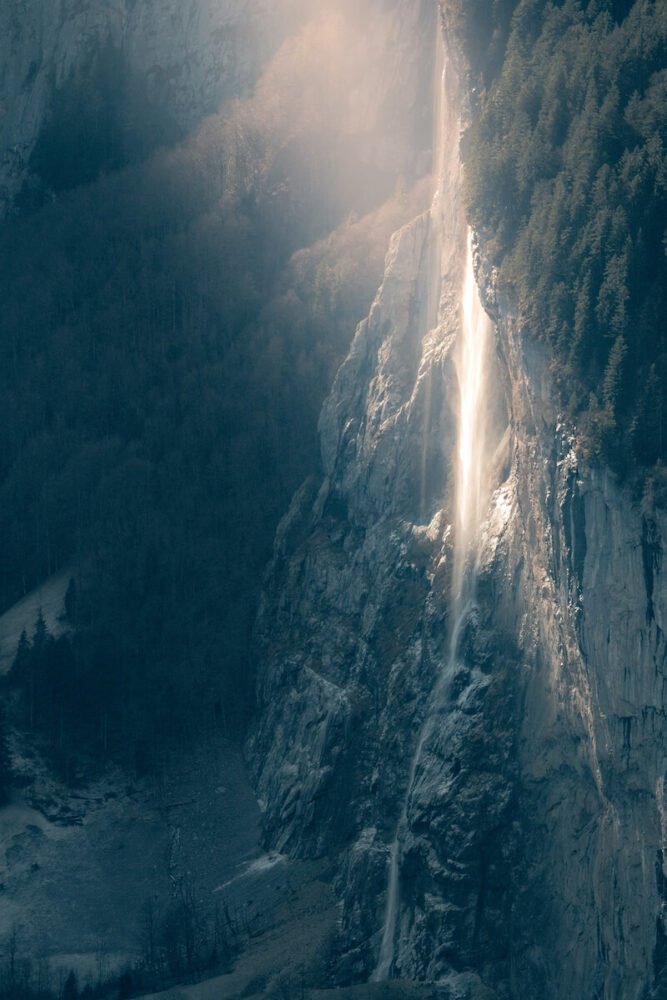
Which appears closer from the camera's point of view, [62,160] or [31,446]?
[31,446]

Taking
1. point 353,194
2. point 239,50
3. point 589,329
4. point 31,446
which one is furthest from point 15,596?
point 589,329

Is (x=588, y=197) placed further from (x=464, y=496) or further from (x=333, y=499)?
(x=333, y=499)

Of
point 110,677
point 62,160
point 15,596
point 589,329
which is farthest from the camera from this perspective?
point 62,160

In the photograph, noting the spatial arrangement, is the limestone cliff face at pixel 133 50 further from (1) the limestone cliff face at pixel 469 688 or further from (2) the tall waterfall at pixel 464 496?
(2) the tall waterfall at pixel 464 496

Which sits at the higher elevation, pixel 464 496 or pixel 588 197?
pixel 588 197

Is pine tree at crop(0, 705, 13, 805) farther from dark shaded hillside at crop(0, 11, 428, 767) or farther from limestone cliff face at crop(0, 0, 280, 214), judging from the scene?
limestone cliff face at crop(0, 0, 280, 214)

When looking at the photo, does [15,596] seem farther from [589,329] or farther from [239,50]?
[589,329]

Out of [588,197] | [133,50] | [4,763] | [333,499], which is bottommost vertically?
[4,763]

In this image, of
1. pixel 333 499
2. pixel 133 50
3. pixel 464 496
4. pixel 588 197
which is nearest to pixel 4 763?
pixel 333 499
